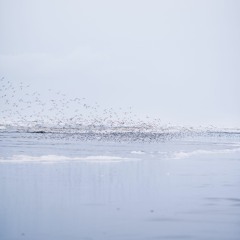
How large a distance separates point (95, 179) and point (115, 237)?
11985 mm

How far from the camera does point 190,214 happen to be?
51.2 feet

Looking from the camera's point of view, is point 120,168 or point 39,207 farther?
point 120,168

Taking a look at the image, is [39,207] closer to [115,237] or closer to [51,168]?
[115,237]

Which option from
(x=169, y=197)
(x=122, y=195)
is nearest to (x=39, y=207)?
(x=122, y=195)

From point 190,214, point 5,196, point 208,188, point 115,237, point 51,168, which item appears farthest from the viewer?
point 51,168

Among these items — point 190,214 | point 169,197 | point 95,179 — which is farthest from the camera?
point 95,179

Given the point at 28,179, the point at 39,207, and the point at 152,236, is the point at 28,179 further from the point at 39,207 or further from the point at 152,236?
the point at 152,236

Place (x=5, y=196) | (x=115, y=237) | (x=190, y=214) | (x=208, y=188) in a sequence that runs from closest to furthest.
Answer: (x=115, y=237), (x=190, y=214), (x=5, y=196), (x=208, y=188)

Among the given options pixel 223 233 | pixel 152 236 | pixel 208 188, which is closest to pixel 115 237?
pixel 152 236

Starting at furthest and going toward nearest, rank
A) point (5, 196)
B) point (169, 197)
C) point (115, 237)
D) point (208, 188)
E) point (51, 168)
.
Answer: point (51, 168) → point (208, 188) → point (169, 197) → point (5, 196) → point (115, 237)

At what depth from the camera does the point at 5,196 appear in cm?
1780

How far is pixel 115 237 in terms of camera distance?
40.1 ft

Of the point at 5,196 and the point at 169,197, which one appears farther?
the point at 169,197

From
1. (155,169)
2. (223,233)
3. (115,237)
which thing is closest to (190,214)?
(223,233)
